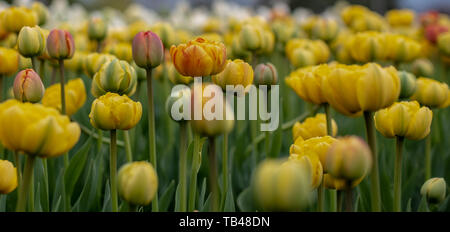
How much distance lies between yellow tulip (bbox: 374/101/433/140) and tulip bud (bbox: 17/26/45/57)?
0.94 metres

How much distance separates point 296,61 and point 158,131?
2.44 feet

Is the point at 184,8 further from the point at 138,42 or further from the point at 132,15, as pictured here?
the point at 138,42

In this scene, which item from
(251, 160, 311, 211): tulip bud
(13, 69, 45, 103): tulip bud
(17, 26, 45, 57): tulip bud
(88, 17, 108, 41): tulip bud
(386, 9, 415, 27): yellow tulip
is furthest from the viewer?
(386, 9, 415, 27): yellow tulip

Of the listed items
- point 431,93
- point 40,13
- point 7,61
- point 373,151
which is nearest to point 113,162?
point 373,151

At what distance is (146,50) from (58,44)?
39 centimetres

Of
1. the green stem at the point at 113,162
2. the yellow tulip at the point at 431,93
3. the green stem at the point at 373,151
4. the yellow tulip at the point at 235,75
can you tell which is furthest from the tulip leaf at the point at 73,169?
the yellow tulip at the point at 431,93

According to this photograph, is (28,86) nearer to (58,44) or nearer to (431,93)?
(58,44)

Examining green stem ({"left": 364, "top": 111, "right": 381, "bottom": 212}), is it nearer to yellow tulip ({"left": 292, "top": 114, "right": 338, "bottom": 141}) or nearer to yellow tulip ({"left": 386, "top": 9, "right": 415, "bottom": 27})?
yellow tulip ({"left": 292, "top": 114, "right": 338, "bottom": 141})

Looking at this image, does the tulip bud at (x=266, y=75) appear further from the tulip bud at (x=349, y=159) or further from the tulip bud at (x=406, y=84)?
the tulip bud at (x=349, y=159)

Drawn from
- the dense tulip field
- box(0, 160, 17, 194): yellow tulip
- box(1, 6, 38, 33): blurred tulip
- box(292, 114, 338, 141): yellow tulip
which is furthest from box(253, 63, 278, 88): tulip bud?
box(1, 6, 38, 33): blurred tulip

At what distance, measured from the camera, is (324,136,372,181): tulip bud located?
2.42 ft

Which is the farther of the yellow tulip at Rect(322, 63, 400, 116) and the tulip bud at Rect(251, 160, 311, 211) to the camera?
the yellow tulip at Rect(322, 63, 400, 116)

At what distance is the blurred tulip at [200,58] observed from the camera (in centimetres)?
107

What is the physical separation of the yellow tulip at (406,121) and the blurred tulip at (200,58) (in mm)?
400
